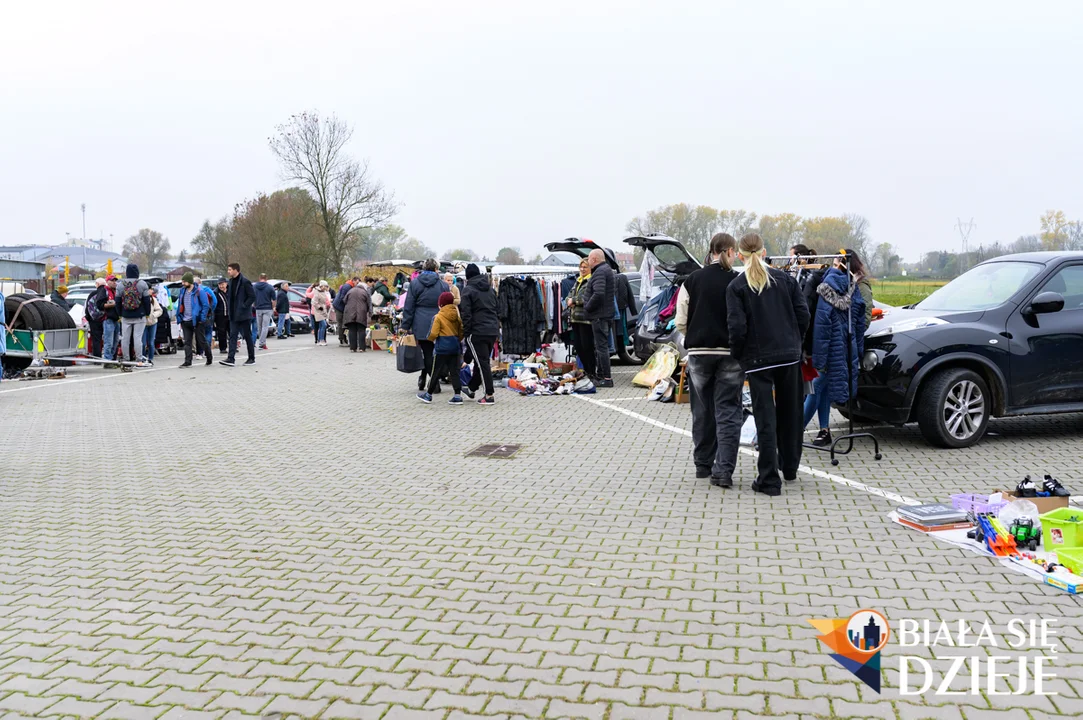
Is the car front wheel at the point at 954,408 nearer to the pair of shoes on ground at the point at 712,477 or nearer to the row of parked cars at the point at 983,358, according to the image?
the row of parked cars at the point at 983,358

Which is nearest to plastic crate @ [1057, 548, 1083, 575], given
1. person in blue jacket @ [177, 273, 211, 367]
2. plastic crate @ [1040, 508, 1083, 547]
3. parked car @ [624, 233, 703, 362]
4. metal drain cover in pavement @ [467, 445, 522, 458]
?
plastic crate @ [1040, 508, 1083, 547]

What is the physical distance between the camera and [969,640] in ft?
13.7

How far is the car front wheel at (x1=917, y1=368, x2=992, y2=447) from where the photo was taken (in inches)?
343

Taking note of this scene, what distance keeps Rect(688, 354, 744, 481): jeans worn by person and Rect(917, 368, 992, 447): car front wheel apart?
2.41 metres

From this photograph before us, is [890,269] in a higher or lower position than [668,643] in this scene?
higher

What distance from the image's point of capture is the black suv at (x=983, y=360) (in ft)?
28.7

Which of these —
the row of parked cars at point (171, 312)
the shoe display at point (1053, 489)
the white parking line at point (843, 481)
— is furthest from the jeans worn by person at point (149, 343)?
the shoe display at point (1053, 489)

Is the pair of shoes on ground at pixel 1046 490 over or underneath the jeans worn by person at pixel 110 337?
underneath

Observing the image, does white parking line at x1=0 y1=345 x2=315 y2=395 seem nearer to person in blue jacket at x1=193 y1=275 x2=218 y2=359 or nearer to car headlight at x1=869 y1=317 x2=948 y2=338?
person in blue jacket at x1=193 y1=275 x2=218 y2=359

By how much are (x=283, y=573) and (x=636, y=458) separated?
4.24 m

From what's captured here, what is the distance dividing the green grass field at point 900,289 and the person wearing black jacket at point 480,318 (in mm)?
9142

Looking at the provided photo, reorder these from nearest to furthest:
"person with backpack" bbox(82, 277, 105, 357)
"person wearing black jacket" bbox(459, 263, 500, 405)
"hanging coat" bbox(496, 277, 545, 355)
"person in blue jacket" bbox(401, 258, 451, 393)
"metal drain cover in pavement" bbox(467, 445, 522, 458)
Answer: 1. "metal drain cover in pavement" bbox(467, 445, 522, 458)
2. "person wearing black jacket" bbox(459, 263, 500, 405)
3. "person in blue jacket" bbox(401, 258, 451, 393)
4. "hanging coat" bbox(496, 277, 545, 355)
5. "person with backpack" bbox(82, 277, 105, 357)

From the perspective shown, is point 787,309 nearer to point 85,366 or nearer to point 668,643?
point 668,643

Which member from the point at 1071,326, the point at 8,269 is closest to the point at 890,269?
the point at 1071,326
